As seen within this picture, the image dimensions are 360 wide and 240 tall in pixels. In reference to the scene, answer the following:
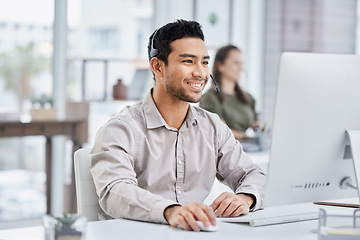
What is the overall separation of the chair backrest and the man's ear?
37 cm

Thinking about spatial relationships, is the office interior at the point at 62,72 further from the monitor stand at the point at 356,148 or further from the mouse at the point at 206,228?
the monitor stand at the point at 356,148

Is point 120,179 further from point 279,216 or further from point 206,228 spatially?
point 279,216

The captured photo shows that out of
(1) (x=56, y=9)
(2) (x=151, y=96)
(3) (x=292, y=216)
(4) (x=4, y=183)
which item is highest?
(1) (x=56, y=9)

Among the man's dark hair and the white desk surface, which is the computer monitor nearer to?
the white desk surface

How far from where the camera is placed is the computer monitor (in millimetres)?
1255

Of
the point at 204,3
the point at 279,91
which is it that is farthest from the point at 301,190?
the point at 204,3

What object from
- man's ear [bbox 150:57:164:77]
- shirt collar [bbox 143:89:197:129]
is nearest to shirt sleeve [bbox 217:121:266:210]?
shirt collar [bbox 143:89:197:129]

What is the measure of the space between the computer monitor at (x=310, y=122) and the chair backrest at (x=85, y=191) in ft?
1.83

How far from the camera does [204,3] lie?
4477mm

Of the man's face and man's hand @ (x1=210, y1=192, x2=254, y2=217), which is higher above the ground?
the man's face

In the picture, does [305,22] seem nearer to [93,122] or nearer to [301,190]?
[93,122]

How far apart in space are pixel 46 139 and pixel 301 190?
107 inches

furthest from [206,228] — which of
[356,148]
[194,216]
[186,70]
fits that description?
[186,70]

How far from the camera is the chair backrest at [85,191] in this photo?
Result: 5.20 feet
